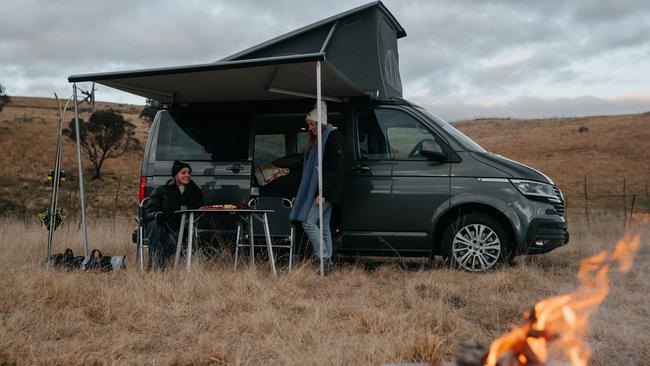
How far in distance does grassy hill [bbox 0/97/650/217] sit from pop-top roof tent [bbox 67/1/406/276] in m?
11.6

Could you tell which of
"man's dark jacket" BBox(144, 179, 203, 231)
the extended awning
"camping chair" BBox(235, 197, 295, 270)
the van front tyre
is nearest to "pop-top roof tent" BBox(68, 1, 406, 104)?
the extended awning

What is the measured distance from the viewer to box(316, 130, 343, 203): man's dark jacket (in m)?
6.77

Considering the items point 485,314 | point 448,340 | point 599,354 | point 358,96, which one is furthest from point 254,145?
point 599,354

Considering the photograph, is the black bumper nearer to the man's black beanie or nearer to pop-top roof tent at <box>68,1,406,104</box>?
pop-top roof tent at <box>68,1,406,104</box>

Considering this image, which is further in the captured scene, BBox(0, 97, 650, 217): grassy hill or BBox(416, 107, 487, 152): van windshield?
BBox(0, 97, 650, 217): grassy hill

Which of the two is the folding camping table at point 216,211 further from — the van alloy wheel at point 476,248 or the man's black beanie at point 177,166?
the van alloy wheel at point 476,248

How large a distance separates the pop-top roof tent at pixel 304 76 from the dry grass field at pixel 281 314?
4.50 feet

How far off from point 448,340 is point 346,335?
633mm

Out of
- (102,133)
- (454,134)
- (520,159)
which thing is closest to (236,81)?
(454,134)

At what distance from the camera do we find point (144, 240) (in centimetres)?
741

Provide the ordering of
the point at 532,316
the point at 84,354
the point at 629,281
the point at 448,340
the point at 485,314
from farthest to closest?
the point at 629,281
the point at 485,314
the point at 448,340
the point at 84,354
the point at 532,316

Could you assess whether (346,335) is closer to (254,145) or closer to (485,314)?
(485,314)

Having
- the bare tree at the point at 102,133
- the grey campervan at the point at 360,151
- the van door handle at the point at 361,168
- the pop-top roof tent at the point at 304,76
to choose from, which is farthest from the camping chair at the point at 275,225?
the bare tree at the point at 102,133

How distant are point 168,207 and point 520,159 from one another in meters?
32.1
